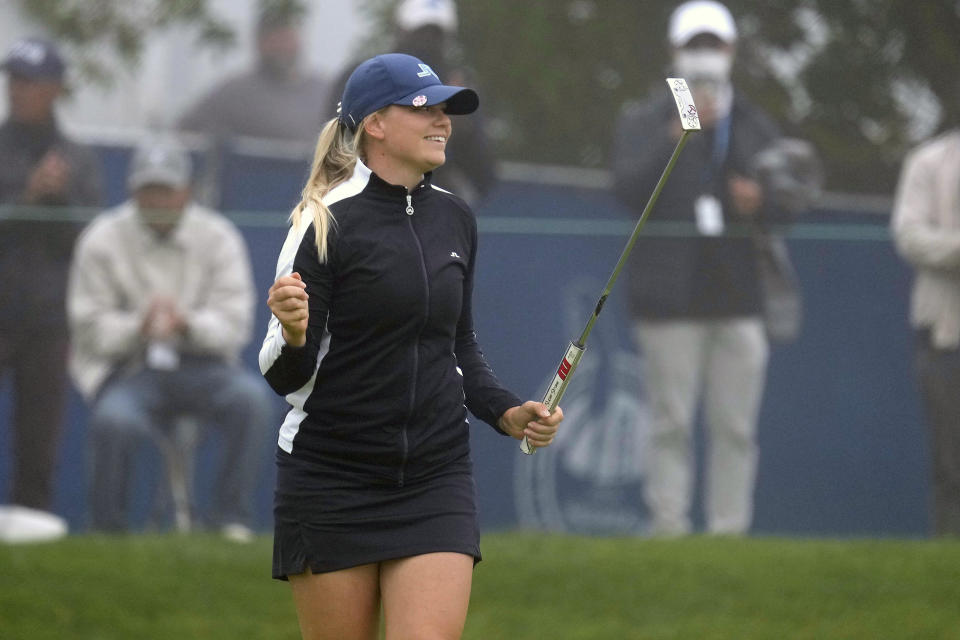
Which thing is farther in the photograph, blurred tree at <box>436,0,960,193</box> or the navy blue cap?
blurred tree at <box>436,0,960,193</box>

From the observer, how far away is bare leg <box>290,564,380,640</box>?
4.14 meters

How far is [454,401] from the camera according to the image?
13.9ft

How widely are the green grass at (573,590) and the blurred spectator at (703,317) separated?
0.43m

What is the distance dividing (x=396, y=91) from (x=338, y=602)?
4.21 ft

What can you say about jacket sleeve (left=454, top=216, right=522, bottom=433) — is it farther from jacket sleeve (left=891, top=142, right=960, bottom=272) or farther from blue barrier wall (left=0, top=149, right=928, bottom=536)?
jacket sleeve (left=891, top=142, right=960, bottom=272)

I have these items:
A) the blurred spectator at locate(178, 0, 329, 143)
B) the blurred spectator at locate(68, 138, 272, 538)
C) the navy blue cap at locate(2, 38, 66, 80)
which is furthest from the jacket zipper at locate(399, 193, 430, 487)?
the navy blue cap at locate(2, 38, 66, 80)

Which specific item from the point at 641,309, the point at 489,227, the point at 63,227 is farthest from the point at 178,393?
the point at 641,309

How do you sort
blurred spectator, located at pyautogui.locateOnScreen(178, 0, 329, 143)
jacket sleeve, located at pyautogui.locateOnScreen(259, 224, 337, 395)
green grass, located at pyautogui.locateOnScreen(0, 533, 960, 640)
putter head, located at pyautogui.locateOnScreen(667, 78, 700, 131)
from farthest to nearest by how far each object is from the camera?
A: 1. blurred spectator, located at pyautogui.locateOnScreen(178, 0, 329, 143)
2. green grass, located at pyautogui.locateOnScreen(0, 533, 960, 640)
3. jacket sleeve, located at pyautogui.locateOnScreen(259, 224, 337, 395)
4. putter head, located at pyautogui.locateOnScreen(667, 78, 700, 131)

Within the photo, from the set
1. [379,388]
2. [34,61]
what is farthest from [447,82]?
[379,388]

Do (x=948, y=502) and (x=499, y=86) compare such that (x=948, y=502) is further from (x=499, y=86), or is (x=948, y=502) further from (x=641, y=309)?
(x=499, y=86)

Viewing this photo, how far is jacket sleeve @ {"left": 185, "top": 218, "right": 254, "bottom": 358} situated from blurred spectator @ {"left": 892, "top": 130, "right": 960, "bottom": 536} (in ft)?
11.0

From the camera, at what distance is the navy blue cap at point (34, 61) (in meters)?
8.76

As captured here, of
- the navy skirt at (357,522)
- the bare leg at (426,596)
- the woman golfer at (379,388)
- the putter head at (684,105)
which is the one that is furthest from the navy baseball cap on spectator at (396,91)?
the bare leg at (426,596)

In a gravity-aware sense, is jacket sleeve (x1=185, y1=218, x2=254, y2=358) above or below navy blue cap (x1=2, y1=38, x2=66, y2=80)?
below
